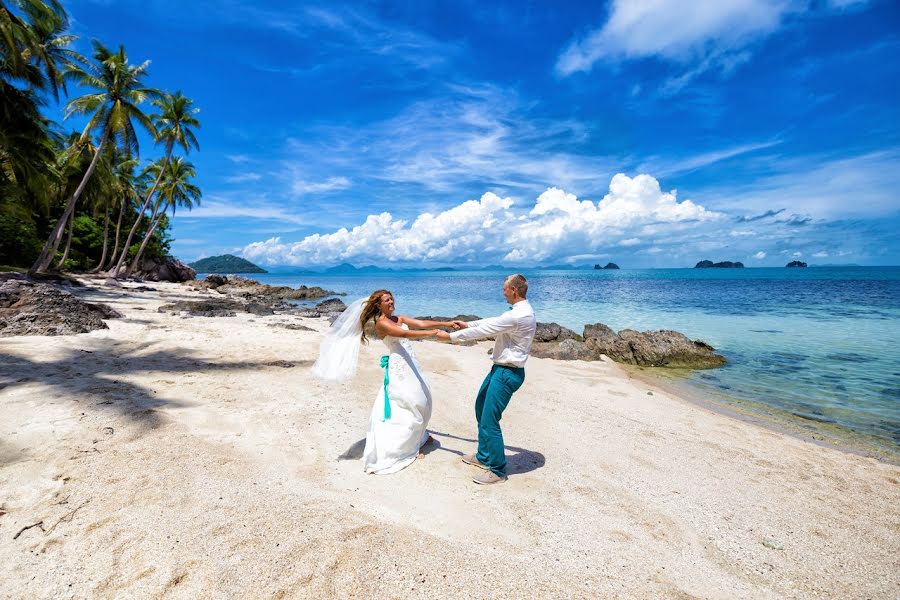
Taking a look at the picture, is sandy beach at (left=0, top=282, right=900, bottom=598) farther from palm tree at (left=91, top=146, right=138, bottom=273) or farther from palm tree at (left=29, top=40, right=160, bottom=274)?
palm tree at (left=91, top=146, right=138, bottom=273)

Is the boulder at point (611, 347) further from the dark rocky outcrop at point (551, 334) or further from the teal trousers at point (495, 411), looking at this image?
the teal trousers at point (495, 411)

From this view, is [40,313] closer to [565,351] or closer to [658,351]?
[565,351]

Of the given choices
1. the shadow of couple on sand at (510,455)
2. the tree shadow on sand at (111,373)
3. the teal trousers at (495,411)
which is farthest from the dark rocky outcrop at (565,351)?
the teal trousers at (495,411)

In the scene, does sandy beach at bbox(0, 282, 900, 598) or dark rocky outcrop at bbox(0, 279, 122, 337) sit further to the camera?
dark rocky outcrop at bbox(0, 279, 122, 337)

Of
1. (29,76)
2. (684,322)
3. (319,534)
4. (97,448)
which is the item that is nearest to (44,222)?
(29,76)

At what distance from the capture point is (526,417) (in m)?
8.10

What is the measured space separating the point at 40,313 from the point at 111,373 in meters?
5.19

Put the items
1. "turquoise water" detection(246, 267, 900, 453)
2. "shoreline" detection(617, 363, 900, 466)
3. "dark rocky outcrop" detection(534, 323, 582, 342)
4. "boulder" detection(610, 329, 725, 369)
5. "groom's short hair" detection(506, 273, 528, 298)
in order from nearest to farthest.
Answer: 1. "groom's short hair" detection(506, 273, 528, 298)
2. "shoreline" detection(617, 363, 900, 466)
3. "turquoise water" detection(246, 267, 900, 453)
4. "boulder" detection(610, 329, 725, 369)
5. "dark rocky outcrop" detection(534, 323, 582, 342)

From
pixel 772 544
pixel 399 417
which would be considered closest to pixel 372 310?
pixel 399 417

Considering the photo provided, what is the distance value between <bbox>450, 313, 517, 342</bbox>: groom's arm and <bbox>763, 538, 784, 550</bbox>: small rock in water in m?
3.44

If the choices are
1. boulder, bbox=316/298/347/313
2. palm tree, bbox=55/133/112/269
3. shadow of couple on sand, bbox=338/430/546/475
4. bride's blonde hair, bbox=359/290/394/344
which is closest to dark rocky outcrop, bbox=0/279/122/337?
shadow of couple on sand, bbox=338/430/546/475

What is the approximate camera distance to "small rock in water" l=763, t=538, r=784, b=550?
4266 millimetres

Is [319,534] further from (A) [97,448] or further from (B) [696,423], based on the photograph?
(B) [696,423]

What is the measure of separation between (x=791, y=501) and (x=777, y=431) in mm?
4173
